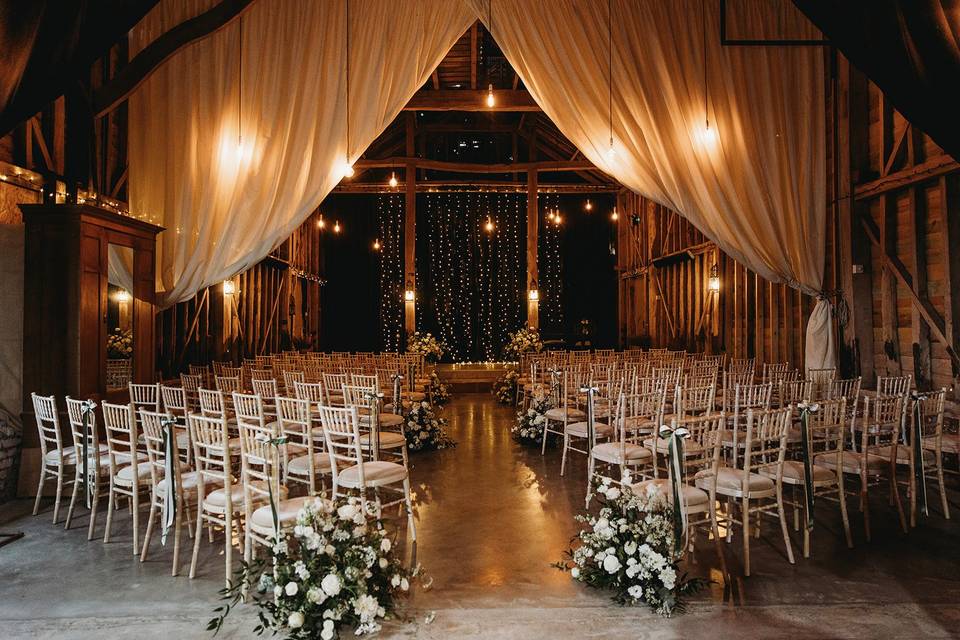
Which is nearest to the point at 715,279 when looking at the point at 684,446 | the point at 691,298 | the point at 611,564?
the point at 691,298

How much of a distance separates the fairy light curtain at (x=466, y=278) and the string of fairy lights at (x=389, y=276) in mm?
676

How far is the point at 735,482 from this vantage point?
3.99 meters

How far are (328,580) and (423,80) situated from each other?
20.7ft

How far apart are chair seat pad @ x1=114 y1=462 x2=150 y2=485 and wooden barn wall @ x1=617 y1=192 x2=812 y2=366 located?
892 cm

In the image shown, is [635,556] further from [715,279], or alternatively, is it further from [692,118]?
[715,279]

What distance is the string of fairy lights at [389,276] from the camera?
20281mm

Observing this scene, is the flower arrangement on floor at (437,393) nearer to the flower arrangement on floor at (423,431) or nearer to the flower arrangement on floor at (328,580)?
the flower arrangement on floor at (423,431)

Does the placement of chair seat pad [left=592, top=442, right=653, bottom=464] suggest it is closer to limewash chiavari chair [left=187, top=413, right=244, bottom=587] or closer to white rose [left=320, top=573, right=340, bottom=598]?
white rose [left=320, top=573, right=340, bottom=598]

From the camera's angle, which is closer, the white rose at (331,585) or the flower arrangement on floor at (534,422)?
the white rose at (331,585)

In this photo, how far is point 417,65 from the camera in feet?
25.3

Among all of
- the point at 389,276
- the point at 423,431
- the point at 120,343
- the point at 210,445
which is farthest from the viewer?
the point at 389,276

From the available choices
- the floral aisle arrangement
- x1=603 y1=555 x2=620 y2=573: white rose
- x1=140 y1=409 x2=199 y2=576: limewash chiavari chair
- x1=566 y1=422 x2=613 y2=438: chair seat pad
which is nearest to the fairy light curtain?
the floral aisle arrangement

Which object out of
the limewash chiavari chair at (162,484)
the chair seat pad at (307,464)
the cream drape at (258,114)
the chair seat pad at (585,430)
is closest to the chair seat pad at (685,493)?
the chair seat pad at (585,430)

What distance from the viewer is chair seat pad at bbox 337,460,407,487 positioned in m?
4.23
